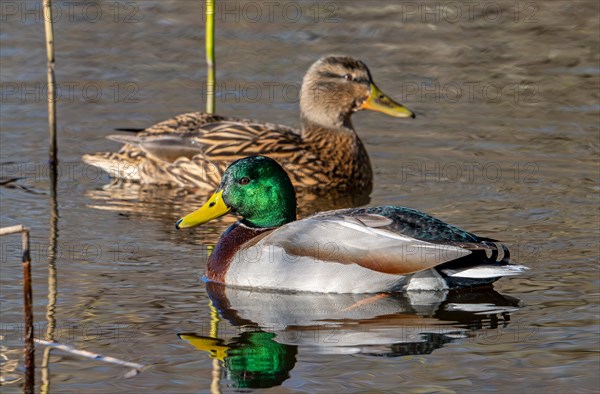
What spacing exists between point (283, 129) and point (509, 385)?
20.3 ft

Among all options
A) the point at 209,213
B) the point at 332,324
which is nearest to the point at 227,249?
the point at 209,213

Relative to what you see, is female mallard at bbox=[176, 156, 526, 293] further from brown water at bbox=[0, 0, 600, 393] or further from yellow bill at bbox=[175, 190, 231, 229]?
yellow bill at bbox=[175, 190, 231, 229]

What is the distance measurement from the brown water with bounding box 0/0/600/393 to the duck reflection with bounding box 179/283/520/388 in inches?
0.9

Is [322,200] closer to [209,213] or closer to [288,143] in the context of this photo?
[288,143]

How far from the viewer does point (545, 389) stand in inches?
295

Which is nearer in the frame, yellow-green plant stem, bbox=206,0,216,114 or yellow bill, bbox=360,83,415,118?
yellow-green plant stem, bbox=206,0,216,114

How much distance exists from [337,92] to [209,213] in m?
3.86

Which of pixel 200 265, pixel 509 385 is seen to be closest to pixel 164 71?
pixel 200 265

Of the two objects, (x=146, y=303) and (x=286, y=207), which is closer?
(x=146, y=303)

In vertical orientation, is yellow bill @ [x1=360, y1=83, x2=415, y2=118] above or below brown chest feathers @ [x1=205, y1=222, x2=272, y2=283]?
above

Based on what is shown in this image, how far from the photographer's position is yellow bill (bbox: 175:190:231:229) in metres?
9.95

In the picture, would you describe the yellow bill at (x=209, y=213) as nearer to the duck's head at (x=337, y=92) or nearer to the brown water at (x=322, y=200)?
the brown water at (x=322, y=200)

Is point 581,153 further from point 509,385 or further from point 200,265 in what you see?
point 509,385

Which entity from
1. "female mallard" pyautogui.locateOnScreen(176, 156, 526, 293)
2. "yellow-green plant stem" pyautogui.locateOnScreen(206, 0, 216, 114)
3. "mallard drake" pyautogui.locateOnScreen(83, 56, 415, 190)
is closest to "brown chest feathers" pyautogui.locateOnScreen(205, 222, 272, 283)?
"female mallard" pyautogui.locateOnScreen(176, 156, 526, 293)
